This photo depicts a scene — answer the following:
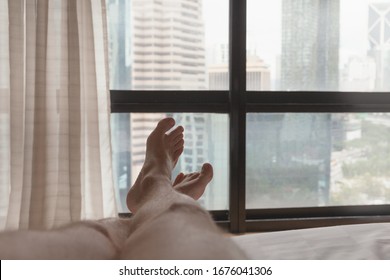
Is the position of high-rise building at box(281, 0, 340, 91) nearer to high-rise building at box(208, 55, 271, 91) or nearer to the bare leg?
high-rise building at box(208, 55, 271, 91)

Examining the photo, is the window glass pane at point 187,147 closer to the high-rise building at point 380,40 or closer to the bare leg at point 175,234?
the high-rise building at point 380,40

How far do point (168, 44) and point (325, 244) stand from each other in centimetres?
180

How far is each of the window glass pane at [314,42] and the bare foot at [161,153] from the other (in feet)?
2.97

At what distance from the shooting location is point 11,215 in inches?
85.4

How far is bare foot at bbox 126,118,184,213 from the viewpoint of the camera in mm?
1343

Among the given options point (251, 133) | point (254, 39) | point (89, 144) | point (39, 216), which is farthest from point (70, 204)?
point (254, 39)

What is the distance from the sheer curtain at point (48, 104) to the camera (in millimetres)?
2156

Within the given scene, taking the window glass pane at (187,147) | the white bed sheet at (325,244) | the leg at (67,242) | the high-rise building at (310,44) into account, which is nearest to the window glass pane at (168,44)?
the window glass pane at (187,147)

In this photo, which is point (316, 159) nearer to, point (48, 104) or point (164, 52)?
point (164, 52)

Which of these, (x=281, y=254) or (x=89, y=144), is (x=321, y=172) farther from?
(x=281, y=254)

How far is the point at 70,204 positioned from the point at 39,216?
165mm

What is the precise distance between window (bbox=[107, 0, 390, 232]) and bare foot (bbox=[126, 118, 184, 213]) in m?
0.69

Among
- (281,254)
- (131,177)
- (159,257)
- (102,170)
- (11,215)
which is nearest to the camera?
(159,257)

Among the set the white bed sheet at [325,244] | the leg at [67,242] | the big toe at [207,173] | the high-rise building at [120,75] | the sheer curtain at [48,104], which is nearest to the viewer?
the leg at [67,242]
